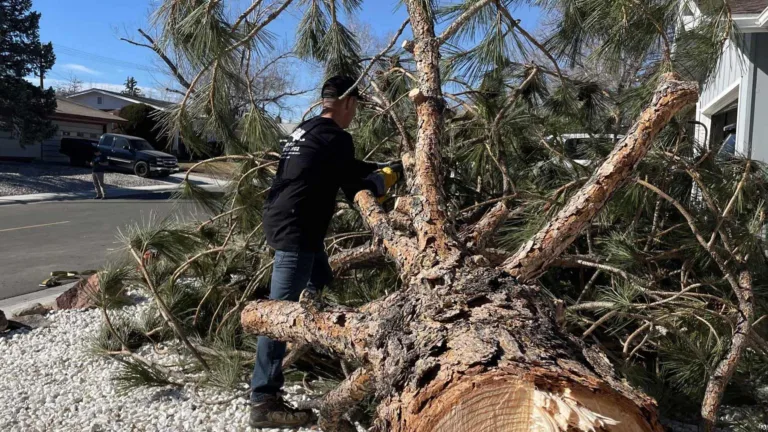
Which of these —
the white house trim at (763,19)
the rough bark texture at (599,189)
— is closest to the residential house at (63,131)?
the white house trim at (763,19)

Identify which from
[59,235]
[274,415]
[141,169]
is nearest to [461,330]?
[274,415]

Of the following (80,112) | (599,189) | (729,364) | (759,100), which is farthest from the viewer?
(80,112)

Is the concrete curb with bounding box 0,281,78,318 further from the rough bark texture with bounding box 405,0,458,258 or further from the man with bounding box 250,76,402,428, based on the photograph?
the rough bark texture with bounding box 405,0,458,258

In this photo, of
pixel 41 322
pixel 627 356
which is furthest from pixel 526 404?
pixel 41 322

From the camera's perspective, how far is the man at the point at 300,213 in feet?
9.92

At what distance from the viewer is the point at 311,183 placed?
3094mm

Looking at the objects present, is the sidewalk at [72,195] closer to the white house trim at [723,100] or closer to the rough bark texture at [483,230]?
the white house trim at [723,100]

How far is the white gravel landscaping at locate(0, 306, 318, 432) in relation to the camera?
3.15 m

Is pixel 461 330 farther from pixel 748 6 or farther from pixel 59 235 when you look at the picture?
pixel 59 235

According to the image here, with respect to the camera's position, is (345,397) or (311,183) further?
(311,183)

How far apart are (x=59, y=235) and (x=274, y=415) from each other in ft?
30.4

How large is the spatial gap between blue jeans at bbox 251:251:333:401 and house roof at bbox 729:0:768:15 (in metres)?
4.67

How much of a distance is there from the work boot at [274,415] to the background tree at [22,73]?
23.1 m

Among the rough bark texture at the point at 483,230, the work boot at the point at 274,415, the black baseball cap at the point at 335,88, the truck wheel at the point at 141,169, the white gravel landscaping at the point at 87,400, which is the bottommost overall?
the white gravel landscaping at the point at 87,400
